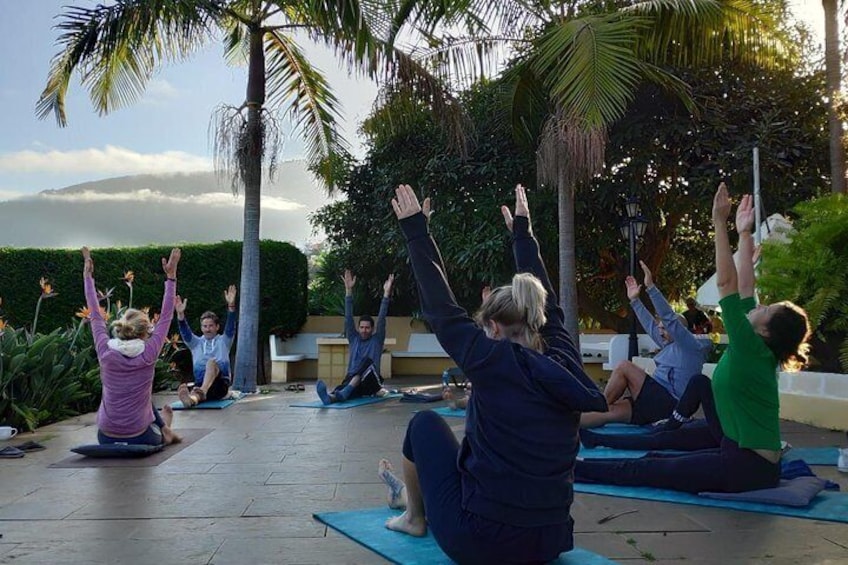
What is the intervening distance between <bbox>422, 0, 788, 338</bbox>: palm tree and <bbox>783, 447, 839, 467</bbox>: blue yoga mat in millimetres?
4996

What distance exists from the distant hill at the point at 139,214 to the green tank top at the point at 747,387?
1737 cm

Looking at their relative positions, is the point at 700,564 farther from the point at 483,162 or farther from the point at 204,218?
the point at 204,218

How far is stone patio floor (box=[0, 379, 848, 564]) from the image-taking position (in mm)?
3881

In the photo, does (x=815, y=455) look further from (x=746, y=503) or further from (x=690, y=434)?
(x=746, y=503)

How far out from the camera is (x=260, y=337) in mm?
18000

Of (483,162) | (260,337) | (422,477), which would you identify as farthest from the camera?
(260,337)

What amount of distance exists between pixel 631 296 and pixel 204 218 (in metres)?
26.2

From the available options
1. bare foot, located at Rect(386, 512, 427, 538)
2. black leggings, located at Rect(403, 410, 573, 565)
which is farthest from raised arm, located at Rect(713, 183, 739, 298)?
bare foot, located at Rect(386, 512, 427, 538)

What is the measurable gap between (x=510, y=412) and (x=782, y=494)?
265cm

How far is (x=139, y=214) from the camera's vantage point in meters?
30.0

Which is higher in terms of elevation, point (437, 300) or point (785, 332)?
point (437, 300)

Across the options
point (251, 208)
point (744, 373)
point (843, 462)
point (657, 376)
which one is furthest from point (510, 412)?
point (251, 208)

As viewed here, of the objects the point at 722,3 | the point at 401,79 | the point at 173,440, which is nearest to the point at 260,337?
the point at 401,79

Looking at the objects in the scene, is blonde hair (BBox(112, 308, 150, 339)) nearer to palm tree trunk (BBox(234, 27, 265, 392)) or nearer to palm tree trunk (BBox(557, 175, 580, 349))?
palm tree trunk (BBox(234, 27, 265, 392))
